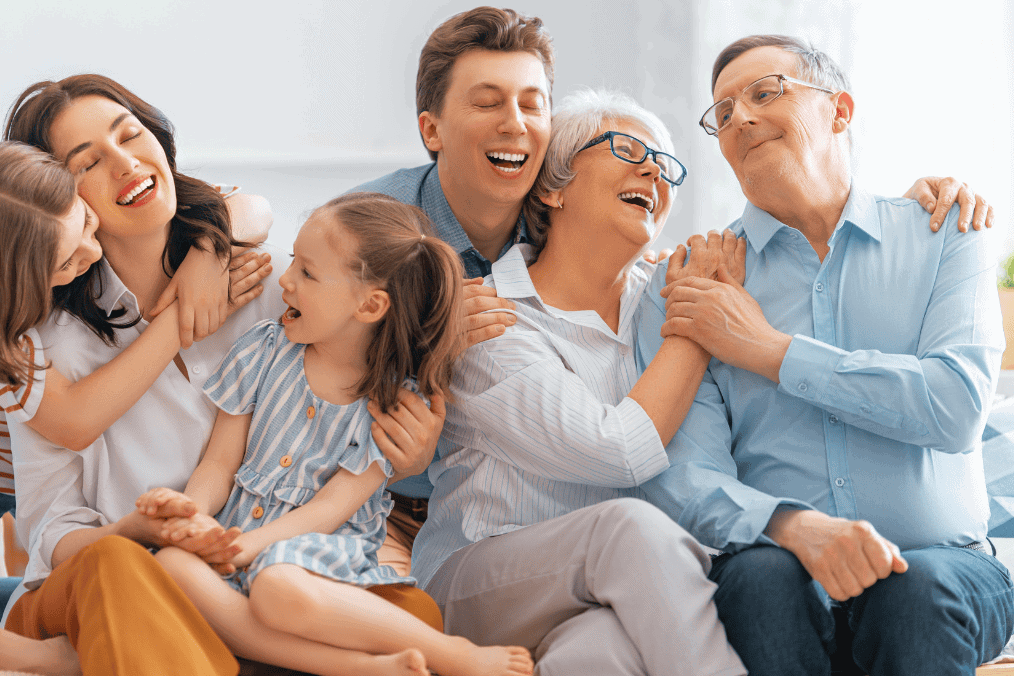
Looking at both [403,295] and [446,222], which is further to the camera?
[446,222]

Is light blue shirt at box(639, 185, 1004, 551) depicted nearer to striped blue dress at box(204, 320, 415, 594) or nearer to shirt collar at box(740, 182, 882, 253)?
shirt collar at box(740, 182, 882, 253)

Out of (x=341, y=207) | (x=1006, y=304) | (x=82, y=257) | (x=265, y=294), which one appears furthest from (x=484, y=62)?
(x=1006, y=304)

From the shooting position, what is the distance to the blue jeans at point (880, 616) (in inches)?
51.4

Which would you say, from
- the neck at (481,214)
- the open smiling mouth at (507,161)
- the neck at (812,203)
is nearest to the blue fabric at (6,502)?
the neck at (481,214)

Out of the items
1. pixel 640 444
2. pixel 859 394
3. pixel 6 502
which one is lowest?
pixel 6 502

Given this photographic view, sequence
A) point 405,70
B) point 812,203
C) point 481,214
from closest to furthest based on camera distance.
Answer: point 812,203
point 481,214
point 405,70

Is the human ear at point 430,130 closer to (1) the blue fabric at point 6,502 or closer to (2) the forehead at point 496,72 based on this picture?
(2) the forehead at point 496,72

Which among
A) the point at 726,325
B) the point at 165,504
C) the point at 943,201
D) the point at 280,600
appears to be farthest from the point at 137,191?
the point at 943,201

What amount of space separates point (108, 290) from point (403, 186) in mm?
792

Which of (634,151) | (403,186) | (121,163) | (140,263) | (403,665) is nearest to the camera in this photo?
(403,665)

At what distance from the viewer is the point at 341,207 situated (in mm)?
1615

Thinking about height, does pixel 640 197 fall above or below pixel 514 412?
above

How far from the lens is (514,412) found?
5.16ft

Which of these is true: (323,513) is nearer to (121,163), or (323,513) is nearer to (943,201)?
(121,163)
